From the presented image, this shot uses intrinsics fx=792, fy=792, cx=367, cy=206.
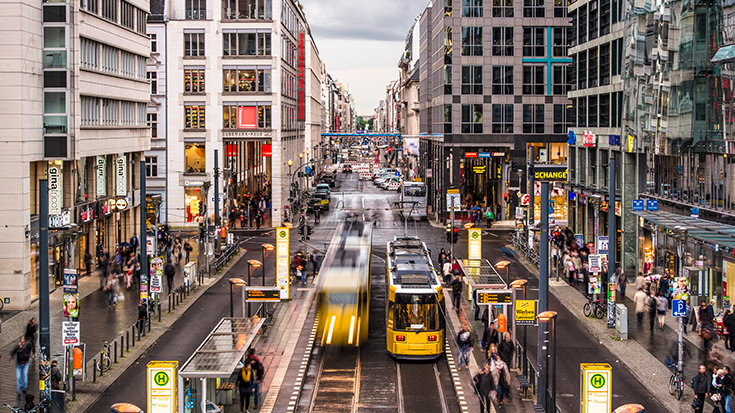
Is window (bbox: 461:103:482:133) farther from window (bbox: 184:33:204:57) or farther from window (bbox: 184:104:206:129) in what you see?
window (bbox: 184:33:204:57)

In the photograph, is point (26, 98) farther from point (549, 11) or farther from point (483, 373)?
point (549, 11)

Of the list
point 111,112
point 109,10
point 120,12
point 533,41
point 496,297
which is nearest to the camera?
point 496,297

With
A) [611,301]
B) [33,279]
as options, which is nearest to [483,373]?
[611,301]

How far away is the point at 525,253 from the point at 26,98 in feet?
113

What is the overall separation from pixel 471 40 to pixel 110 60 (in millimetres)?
38886

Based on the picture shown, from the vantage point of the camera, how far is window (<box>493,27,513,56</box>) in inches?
3071

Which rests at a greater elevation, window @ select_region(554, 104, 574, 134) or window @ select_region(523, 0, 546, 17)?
window @ select_region(523, 0, 546, 17)

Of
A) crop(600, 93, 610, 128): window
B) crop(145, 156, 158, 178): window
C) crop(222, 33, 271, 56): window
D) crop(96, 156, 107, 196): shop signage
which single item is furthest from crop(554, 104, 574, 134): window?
crop(96, 156, 107, 196): shop signage

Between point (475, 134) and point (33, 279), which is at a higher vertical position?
point (475, 134)

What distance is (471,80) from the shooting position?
3093 inches

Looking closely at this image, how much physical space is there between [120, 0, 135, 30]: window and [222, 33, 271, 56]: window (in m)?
20.4

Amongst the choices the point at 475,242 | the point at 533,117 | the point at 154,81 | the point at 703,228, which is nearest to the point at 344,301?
the point at 703,228

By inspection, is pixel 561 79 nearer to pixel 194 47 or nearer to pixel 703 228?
pixel 194 47

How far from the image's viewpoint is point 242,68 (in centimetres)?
7556
